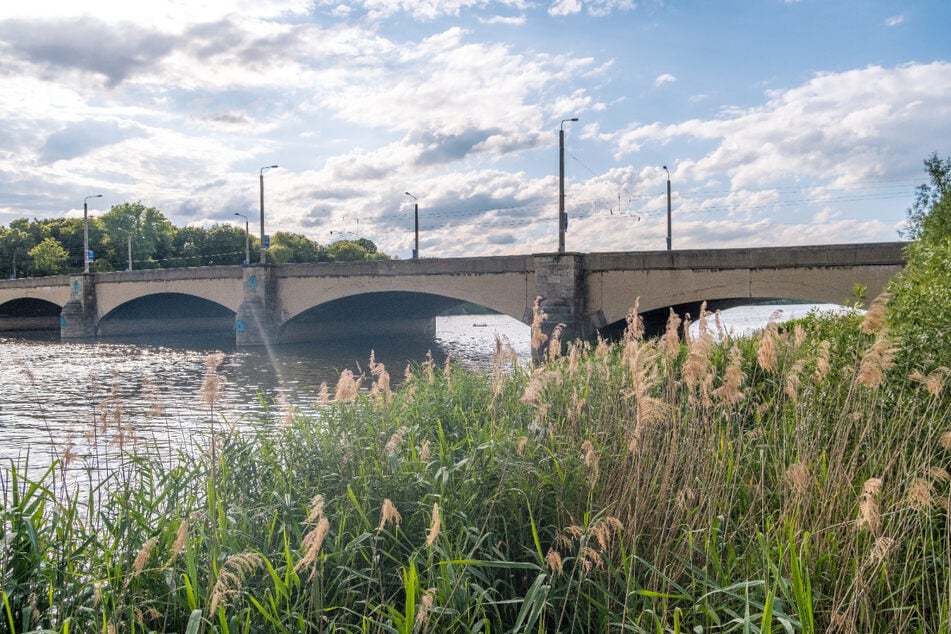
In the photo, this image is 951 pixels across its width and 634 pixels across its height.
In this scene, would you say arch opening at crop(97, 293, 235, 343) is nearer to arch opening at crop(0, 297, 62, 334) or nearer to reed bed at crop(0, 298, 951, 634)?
arch opening at crop(0, 297, 62, 334)

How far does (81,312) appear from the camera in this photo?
51.6 meters

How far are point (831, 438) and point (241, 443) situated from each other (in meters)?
4.58

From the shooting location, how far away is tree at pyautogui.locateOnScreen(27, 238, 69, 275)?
249ft

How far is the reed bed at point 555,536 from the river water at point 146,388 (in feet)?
2.07

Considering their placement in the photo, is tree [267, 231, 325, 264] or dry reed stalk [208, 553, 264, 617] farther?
tree [267, 231, 325, 264]

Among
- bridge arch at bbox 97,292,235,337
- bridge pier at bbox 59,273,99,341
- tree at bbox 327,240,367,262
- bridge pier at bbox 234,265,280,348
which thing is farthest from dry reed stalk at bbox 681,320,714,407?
tree at bbox 327,240,367,262

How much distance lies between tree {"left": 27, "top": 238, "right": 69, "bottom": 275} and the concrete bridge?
13.7 meters

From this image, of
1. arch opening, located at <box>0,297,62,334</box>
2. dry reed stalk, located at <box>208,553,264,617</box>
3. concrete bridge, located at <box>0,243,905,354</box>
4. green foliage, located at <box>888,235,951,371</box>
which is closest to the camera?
dry reed stalk, located at <box>208,553,264,617</box>

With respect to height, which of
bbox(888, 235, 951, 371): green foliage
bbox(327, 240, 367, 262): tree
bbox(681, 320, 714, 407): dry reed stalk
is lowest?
bbox(681, 320, 714, 407): dry reed stalk

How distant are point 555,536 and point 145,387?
126 inches

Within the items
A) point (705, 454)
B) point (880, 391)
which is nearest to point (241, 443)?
point (705, 454)

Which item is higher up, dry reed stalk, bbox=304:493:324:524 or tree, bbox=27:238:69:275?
tree, bbox=27:238:69:275

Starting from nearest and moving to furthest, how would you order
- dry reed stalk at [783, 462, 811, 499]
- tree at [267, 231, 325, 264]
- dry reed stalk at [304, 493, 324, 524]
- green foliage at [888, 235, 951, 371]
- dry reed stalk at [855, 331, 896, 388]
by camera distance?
1. dry reed stalk at [304, 493, 324, 524]
2. dry reed stalk at [783, 462, 811, 499]
3. dry reed stalk at [855, 331, 896, 388]
4. green foliage at [888, 235, 951, 371]
5. tree at [267, 231, 325, 264]

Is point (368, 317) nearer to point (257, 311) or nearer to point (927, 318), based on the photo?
point (257, 311)
